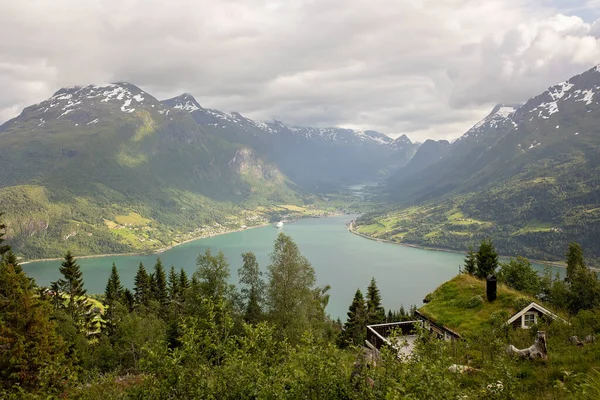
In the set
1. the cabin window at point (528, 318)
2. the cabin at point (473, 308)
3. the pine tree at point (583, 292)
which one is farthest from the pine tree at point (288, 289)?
the pine tree at point (583, 292)

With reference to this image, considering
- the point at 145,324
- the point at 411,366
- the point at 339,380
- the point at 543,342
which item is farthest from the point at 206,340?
the point at 145,324

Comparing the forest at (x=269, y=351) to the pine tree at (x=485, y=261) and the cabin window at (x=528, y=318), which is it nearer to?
the pine tree at (x=485, y=261)

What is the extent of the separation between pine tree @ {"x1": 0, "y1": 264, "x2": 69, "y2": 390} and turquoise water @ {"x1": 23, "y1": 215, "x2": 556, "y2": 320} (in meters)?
72.6

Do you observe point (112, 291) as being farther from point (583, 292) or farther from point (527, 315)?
point (583, 292)

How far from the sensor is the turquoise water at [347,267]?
10713 cm

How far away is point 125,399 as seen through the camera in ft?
41.2

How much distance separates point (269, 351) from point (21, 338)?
1821 cm

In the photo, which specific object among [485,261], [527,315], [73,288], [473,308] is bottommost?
[73,288]

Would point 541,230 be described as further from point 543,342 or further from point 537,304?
point 543,342

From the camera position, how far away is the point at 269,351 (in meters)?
12.2

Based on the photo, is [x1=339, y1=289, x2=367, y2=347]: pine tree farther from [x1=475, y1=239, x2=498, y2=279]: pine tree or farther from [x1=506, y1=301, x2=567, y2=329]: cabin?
[x1=506, y1=301, x2=567, y2=329]: cabin

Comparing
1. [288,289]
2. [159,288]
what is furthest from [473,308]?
[159,288]

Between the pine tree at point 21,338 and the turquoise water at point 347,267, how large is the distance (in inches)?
2859

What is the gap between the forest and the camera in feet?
29.3
